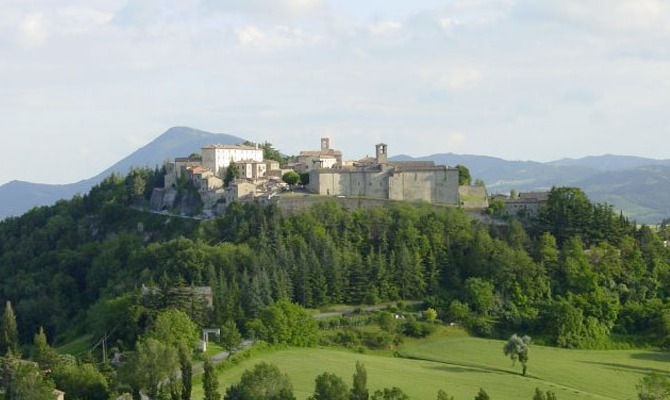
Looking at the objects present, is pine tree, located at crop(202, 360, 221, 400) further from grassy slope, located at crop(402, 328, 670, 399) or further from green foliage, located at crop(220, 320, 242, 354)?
grassy slope, located at crop(402, 328, 670, 399)

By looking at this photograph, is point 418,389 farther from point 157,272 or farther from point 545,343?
point 157,272

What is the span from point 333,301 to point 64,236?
3887 centimetres

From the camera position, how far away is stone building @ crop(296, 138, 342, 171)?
88.4m

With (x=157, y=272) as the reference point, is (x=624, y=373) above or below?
below

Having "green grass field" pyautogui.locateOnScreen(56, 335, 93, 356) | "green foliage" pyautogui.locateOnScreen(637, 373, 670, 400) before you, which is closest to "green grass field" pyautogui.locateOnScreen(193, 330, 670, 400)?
"green foliage" pyautogui.locateOnScreen(637, 373, 670, 400)

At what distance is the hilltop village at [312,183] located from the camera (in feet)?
259

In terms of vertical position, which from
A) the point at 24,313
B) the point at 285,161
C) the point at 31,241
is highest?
the point at 285,161

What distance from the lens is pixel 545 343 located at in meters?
58.8

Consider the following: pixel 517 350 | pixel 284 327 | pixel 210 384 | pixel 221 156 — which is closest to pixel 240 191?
pixel 221 156

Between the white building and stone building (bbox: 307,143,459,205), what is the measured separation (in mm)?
15092

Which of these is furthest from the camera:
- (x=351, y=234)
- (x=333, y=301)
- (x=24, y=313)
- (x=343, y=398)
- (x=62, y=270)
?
(x=62, y=270)

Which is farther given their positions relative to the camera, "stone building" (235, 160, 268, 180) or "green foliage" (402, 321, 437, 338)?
"stone building" (235, 160, 268, 180)

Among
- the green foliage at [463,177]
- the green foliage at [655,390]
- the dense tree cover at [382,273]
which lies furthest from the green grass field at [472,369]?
the green foliage at [463,177]

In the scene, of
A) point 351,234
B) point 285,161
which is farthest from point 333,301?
point 285,161
